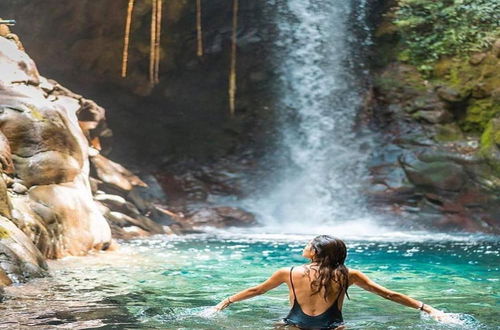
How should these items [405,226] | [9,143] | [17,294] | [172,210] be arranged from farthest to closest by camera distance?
[172,210]
[405,226]
[9,143]
[17,294]

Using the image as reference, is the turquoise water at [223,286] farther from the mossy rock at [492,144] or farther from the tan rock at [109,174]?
the mossy rock at [492,144]

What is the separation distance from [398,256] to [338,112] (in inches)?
387

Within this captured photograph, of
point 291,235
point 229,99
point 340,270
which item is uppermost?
point 229,99

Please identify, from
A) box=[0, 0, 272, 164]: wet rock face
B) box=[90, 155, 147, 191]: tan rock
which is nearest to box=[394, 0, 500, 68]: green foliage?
box=[0, 0, 272, 164]: wet rock face

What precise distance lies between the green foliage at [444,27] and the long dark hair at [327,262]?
617 inches

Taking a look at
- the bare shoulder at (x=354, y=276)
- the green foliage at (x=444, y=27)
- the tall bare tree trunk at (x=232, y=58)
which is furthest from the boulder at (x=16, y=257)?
the green foliage at (x=444, y=27)

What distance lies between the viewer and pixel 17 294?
635 centimetres

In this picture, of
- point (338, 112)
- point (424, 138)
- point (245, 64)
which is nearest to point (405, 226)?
point (424, 138)

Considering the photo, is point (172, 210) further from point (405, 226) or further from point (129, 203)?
point (405, 226)

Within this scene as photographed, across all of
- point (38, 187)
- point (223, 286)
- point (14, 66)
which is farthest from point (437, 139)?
point (223, 286)

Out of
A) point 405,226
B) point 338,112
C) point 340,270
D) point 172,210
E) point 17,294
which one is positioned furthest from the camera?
point 338,112

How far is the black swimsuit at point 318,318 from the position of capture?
15.0 ft

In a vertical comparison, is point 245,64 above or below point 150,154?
above

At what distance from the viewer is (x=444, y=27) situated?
1945cm
